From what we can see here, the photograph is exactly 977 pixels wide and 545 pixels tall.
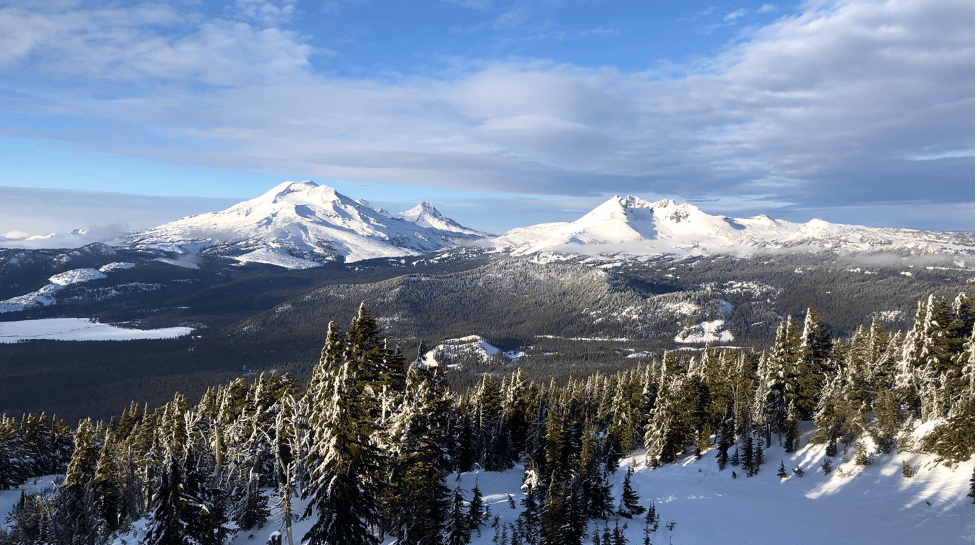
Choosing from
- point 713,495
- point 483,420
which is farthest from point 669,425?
point 483,420

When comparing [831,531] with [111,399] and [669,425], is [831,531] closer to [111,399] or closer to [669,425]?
[669,425]

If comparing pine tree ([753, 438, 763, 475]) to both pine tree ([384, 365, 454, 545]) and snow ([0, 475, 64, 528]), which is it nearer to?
pine tree ([384, 365, 454, 545])

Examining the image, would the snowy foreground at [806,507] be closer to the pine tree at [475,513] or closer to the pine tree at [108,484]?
the pine tree at [475,513]

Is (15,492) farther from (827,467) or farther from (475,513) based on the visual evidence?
(827,467)

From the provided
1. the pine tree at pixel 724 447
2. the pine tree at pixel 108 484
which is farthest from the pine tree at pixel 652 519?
the pine tree at pixel 108 484

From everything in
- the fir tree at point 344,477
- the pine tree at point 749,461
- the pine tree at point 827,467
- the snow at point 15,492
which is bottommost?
the snow at point 15,492

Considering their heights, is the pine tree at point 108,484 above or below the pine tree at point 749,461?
below
